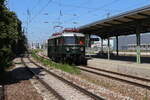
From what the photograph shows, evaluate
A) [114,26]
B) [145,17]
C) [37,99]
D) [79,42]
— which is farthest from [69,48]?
[37,99]

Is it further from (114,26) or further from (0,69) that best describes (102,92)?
(114,26)

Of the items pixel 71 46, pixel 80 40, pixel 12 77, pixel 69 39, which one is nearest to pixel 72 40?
pixel 69 39

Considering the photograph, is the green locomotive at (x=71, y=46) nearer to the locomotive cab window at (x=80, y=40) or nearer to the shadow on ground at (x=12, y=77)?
the locomotive cab window at (x=80, y=40)

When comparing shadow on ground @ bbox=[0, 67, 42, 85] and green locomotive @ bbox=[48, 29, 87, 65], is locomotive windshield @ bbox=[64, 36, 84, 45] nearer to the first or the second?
green locomotive @ bbox=[48, 29, 87, 65]

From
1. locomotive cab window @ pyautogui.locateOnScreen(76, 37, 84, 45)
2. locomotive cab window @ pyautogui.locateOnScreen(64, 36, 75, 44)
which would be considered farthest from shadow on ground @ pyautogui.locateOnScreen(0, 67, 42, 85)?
locomotive cab window @ pyautogui.locateOnScreen(76, 37, 84, 45)

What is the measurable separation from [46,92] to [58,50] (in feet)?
58.0

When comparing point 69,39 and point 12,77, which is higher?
point 69,39

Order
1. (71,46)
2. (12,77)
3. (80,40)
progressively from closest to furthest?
1. (12,77)
2. (71,46)
3. (80,40)

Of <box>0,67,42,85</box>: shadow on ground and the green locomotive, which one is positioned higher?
the green locomotive

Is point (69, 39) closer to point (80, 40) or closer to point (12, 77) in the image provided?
point (80, 40)

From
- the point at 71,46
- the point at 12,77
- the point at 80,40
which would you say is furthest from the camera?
the point at 80,40

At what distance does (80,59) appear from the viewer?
29438 mm

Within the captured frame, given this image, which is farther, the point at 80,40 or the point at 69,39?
the point at 80,40

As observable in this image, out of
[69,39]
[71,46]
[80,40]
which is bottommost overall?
[71,46]
